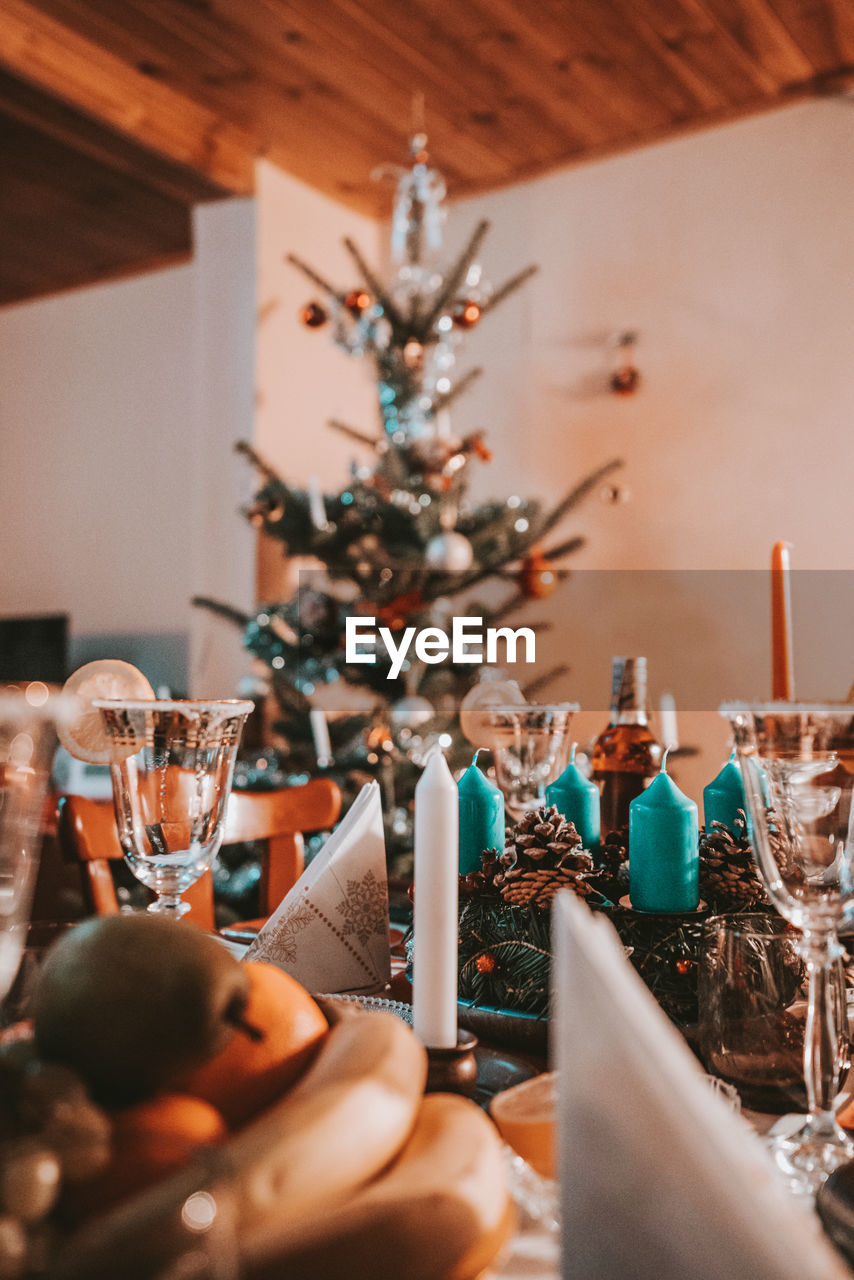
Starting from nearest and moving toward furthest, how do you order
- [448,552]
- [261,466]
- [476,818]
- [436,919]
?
1. [436,919]
2. [476,818]
3. [448,552]
4. [261,466]

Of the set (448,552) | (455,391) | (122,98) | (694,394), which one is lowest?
(448,552)

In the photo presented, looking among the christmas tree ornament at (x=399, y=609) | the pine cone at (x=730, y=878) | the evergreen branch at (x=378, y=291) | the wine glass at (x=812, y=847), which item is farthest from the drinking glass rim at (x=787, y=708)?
Result: the evergreen branch at (x=378, y=291)

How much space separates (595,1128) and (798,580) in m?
2.80

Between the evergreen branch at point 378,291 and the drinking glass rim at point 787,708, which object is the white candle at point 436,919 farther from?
the evergreen branch at point 378,291

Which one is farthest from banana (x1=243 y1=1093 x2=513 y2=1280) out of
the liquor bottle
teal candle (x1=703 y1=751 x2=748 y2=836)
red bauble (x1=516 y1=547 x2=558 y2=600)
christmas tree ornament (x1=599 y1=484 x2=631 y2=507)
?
christmas tree ornament (x1=599 y1=484 x2=631 y2=507)

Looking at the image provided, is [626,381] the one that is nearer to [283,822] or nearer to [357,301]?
[357,301]

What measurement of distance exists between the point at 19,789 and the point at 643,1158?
28cm

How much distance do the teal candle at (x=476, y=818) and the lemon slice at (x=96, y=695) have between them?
27 centimetres

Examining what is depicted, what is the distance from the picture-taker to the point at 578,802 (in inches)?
34.6

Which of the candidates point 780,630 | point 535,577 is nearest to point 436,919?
point 780,630

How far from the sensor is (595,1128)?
0.36 meters

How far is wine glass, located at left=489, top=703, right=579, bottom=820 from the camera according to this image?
3.14 ft

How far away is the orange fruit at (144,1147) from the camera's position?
31 cm

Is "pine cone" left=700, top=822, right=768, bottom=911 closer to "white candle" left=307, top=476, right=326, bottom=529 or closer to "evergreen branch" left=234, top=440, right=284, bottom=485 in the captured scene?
"white candle" left=307, top=476, right=326, bottom=529
